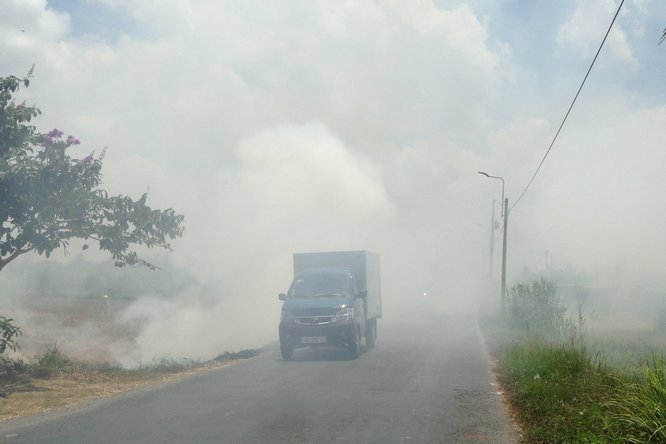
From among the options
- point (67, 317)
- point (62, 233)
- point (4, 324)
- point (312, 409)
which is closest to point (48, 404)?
point (4, 324)

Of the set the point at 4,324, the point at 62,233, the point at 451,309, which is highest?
the point at 62,233

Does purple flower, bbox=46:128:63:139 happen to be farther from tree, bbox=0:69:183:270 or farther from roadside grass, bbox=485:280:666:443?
roadside grass, bbox=485:280:666:443

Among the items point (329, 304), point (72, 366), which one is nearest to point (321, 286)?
point (329, 304)

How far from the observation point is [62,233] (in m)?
14.0

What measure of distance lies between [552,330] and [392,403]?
10532 mm

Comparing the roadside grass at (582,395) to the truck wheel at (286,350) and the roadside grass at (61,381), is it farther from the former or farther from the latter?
the roadside grass at (61,381)

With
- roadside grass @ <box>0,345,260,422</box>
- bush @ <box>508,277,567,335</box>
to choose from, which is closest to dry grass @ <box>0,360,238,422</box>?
roadside grass @ <box>0,345,260,422</box>

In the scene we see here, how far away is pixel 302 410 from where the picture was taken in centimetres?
1002

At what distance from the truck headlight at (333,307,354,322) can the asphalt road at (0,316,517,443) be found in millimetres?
1149

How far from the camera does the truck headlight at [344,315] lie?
56.9ft

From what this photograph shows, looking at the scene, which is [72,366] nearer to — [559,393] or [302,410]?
[302,410]

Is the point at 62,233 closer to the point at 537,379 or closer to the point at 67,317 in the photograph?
the point at 537,379

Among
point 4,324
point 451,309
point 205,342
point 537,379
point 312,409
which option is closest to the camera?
point 312,409

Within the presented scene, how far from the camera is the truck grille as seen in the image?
17.3 m
